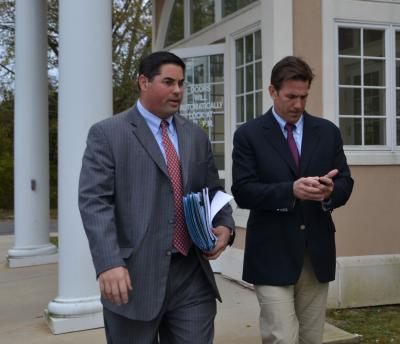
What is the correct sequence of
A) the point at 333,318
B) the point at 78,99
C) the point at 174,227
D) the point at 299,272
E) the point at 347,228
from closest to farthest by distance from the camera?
the point at 174,227 → the point at 299,272 → the point at 78,99 → the point at 333,318 → the point at 347,228

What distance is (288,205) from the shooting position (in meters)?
2.96

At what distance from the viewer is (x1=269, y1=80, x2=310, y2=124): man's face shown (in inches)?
118

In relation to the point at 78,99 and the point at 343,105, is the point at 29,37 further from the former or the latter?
the point at 343,105

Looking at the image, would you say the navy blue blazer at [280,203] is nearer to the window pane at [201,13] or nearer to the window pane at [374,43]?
the window pane at [374,43]

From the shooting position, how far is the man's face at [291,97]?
300cm

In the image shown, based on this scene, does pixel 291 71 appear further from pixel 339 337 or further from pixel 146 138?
pixel 339 337

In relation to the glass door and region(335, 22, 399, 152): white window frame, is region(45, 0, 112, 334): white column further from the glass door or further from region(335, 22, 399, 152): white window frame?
region(335, 22, 399, 152): white window frame

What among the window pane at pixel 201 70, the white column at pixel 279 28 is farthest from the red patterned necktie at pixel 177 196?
the window pane at pixel 201 70

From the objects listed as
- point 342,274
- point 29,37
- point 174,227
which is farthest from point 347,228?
point 29,37

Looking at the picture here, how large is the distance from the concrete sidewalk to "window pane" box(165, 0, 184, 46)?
12.2ft

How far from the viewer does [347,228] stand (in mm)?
5836

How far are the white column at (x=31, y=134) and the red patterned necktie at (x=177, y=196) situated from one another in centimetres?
580

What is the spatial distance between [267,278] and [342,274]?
2.91m

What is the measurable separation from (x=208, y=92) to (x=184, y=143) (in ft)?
14.9
